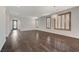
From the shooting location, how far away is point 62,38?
3.66 meters

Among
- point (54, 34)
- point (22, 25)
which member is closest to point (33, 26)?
point (22, 25)

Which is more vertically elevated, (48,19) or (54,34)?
(48,19)

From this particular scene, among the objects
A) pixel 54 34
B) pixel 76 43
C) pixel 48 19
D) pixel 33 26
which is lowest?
pixel 76 43

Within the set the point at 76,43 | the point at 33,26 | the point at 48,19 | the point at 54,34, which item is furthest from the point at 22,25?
the point at 76,43
